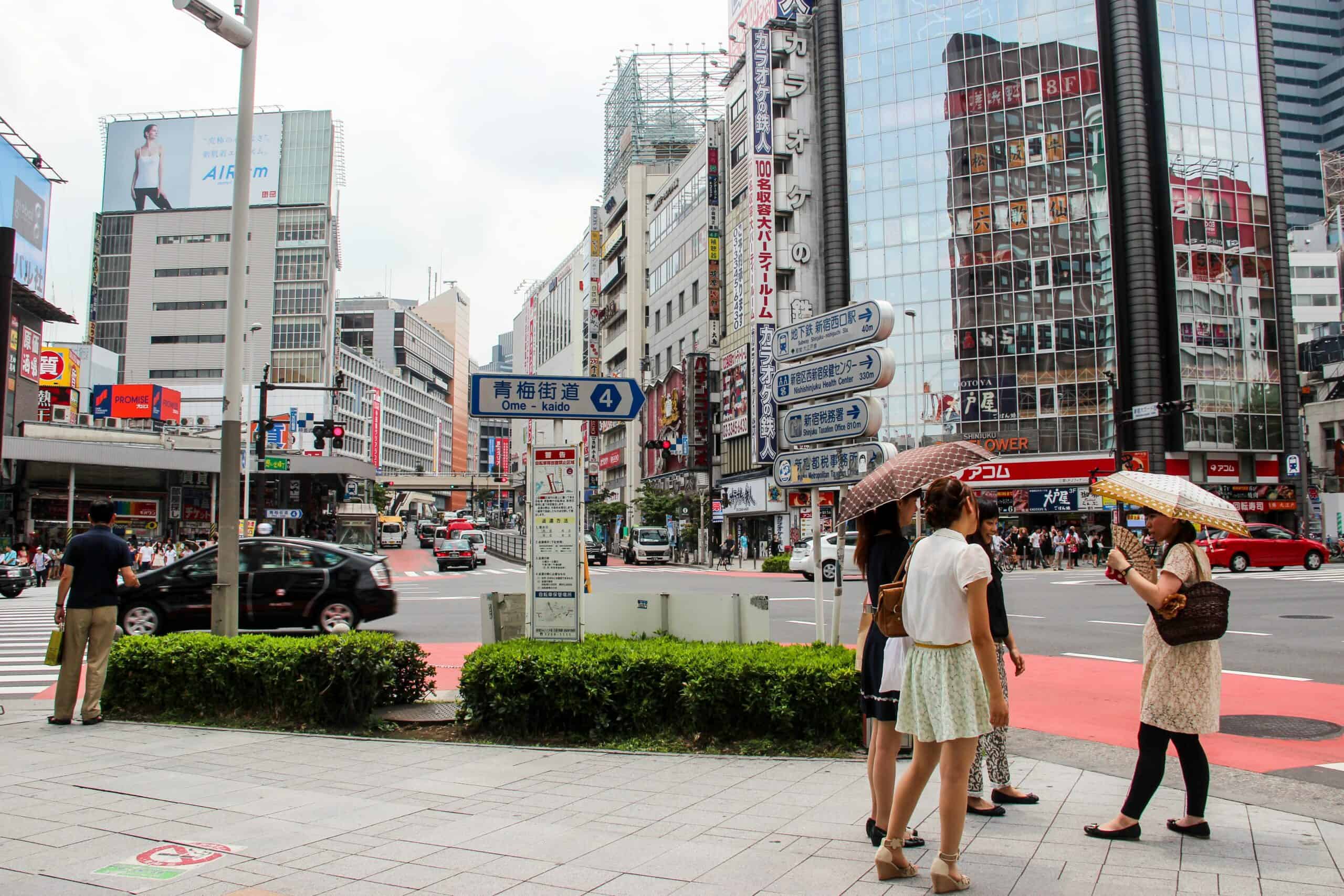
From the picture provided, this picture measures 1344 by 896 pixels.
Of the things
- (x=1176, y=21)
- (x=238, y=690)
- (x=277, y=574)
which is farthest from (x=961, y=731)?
(x=1176, y=21)

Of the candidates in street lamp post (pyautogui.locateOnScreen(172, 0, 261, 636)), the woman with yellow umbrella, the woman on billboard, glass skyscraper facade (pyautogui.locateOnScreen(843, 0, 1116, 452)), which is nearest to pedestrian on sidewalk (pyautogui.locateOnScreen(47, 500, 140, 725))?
street lamp post (pyautogui.locateOnScreen(172, 0, 261, 636))

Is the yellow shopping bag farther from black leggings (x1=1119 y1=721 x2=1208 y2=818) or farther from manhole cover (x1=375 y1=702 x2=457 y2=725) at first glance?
black leggings (x1=1119 y1=721 x2=1208 y2=818)

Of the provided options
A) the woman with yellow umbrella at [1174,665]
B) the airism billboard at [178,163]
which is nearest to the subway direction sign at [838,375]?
the woman with yellow umbrella at [1174,665]

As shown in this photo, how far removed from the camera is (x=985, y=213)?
50.3m

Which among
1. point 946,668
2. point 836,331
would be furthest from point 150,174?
point 946,668

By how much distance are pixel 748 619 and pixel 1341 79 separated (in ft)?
520

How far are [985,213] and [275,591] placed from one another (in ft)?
145

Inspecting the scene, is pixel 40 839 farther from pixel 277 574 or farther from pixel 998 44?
pixel 998 44

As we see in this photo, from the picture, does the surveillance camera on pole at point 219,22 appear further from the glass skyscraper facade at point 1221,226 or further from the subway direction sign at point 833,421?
the glass skyscraper facade at point 1221,226

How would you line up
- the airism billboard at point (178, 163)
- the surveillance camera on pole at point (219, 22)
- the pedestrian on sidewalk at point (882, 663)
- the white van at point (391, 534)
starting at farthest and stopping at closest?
the airism billboard at point (178, 163), the white van at point (391, 534), the surveillance camera on pole at point (219, 22), the pedestrian on sidewalk at point (882, 663)

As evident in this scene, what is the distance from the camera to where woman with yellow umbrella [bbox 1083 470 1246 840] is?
4836 mm

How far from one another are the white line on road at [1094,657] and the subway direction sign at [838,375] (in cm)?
610

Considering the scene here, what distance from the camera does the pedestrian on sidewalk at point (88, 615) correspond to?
8.04m

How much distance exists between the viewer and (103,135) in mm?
90312
